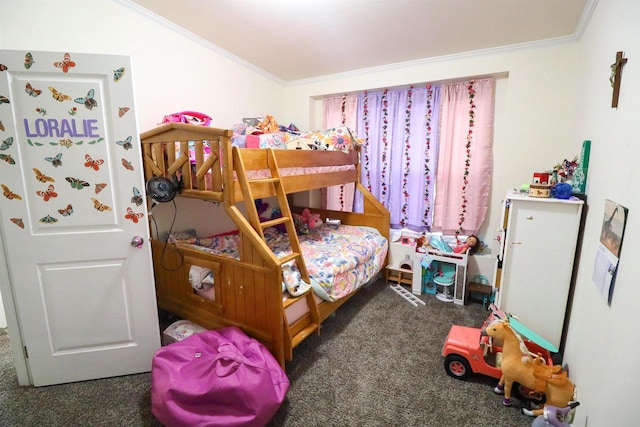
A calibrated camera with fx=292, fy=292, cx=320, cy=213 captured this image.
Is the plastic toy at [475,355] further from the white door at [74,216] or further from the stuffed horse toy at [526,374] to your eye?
the white door at [74,216]

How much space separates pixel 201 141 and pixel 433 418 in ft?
7.04

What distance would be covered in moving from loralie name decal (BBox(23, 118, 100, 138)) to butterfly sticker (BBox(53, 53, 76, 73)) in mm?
276

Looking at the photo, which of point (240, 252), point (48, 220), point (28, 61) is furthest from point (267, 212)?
point (28, 61)

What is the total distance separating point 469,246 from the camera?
122 inches

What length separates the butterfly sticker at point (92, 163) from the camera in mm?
1723

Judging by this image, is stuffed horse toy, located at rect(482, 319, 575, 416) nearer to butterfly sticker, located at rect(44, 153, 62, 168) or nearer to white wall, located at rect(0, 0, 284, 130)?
butterfly sticker, located at rect(44, 153, 62, 168)

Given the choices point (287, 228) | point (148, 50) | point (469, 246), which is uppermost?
point (148, 50)

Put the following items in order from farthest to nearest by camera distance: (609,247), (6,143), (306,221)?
1. (306,221)
2. (6,143)
3. (609,247)

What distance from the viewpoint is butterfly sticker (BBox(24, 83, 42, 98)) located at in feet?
5.21

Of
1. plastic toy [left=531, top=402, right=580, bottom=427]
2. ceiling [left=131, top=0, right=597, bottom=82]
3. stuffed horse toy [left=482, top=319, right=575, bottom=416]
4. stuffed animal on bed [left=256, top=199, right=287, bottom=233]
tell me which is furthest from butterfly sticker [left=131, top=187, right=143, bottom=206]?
plastic toy [left=531, top=402, right=580, bottom=427]

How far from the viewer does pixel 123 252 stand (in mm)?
1854

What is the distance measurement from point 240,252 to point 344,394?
111 cm

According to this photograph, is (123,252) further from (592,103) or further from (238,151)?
(592,103)

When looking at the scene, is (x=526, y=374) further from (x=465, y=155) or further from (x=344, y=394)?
(x=465, y=155)
